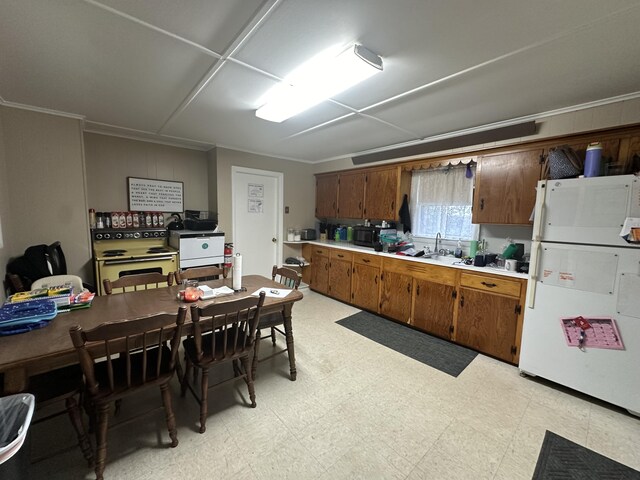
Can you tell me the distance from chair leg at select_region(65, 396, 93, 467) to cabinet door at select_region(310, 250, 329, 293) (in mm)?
3324

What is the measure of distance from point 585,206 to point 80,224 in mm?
4808

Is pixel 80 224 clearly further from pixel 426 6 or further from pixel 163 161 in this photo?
pixel 426 6

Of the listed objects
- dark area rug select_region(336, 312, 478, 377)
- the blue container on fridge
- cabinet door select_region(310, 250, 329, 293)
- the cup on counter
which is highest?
the blue container on fridge

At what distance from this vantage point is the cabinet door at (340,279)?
4.07 metres

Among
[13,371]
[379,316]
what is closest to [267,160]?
[379,316]

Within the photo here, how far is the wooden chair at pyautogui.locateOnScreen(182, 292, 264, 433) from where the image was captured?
5.33 ft

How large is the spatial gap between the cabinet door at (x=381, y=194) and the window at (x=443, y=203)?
35 centimetres

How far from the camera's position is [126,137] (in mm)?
3523

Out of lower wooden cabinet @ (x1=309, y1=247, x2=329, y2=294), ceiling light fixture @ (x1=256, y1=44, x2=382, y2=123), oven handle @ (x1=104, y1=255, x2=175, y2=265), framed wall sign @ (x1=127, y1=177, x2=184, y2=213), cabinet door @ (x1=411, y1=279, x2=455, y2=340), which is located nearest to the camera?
ceiling light fixture @ (x1=256, y1=44, x2=382, y2=123)

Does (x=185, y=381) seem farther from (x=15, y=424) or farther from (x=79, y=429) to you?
(x=15, y=424)

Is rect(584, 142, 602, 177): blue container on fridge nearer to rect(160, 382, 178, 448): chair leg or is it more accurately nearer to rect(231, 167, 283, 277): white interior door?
rect(160, 382, 178, 448): chair leg

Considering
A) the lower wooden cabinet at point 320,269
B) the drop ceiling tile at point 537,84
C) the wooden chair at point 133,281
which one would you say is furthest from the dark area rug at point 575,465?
the lower wooden cabinet at point 320,269

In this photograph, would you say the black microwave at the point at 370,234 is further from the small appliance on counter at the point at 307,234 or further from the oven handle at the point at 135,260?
the oven handle at the point at 135,260

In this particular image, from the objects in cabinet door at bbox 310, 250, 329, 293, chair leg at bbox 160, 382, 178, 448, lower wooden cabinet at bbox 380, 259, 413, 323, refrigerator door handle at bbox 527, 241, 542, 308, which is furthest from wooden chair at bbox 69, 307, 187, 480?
cabinet door at bbox 310, 250, 329, 293
